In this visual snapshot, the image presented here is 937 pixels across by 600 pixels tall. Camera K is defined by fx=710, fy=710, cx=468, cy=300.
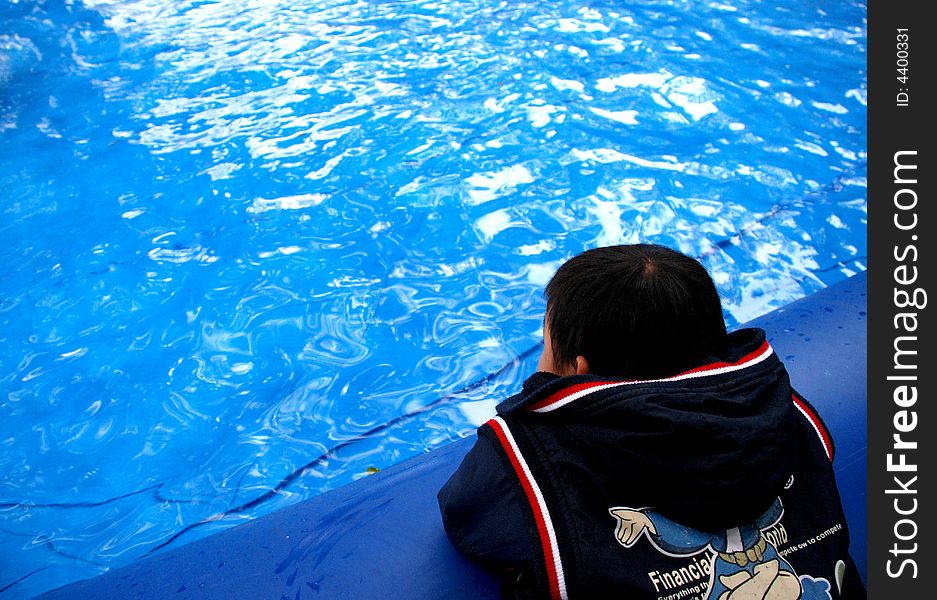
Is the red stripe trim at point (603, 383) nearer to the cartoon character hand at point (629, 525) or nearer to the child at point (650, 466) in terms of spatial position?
the child at point (650, 466)

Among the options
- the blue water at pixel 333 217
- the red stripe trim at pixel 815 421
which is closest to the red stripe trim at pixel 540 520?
the red stripe trim at pixel 815 421

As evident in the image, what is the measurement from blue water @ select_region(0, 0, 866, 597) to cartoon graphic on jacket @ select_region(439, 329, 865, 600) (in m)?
1.29

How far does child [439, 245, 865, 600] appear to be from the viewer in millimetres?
922

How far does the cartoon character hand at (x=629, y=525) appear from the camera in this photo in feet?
3.07

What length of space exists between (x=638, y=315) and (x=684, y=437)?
184 mm

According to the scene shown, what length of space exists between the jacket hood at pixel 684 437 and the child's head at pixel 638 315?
4 cm

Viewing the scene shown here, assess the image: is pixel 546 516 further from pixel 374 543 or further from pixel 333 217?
pixel 333 217

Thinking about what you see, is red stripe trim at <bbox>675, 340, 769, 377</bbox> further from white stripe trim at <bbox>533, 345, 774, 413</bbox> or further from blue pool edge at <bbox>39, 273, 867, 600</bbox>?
blue pool edge at <bbox>39, 273, 867, 600</bbox>

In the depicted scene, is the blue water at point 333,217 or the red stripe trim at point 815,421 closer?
the red stripe trim at point 815,421

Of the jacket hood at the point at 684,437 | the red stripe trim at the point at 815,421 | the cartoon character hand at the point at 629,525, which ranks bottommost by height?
the red stripe trim at the point at 815,421

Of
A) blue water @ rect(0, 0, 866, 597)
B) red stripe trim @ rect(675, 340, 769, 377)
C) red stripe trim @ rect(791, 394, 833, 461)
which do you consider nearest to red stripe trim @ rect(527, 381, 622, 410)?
red stripe trim @ rect(675, 340, 769, 377)

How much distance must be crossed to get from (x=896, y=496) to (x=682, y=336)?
509 mm

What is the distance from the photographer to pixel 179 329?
2.67 meters

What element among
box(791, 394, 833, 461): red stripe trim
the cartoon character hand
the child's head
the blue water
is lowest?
the blue water
